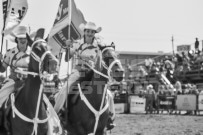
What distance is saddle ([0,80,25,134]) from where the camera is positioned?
8500mm

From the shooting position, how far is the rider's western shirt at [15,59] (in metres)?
9.05

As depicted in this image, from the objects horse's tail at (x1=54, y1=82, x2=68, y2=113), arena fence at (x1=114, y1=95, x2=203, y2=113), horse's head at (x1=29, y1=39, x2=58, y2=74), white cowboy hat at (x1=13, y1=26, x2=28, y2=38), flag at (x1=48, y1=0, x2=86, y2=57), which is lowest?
arena fence at (x1=114, y1=95, x2=203, y2=113)

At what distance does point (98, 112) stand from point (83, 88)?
674 mm

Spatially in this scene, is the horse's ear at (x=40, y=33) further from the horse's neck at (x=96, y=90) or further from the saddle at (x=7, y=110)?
the horse's neck at (x=96, y=90)

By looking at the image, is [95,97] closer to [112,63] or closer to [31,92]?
[112,63]

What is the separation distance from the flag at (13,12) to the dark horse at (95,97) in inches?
125

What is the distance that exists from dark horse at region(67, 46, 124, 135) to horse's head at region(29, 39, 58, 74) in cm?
139

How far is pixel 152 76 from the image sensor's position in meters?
34.2

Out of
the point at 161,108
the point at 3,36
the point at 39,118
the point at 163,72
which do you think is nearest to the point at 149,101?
the point at 161,108

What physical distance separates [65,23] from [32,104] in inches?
Result: 168

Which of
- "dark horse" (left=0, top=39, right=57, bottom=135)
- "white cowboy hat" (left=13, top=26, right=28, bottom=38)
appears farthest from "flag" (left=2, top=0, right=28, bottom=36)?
"dark horse" (left=0, top=39, right=57, bottom=135)

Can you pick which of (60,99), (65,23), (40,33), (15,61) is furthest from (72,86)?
(65,23)

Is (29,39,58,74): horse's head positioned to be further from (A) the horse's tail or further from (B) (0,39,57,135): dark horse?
(A) the horse's tail

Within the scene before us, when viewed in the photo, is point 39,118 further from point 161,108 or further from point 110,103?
point 161,108
